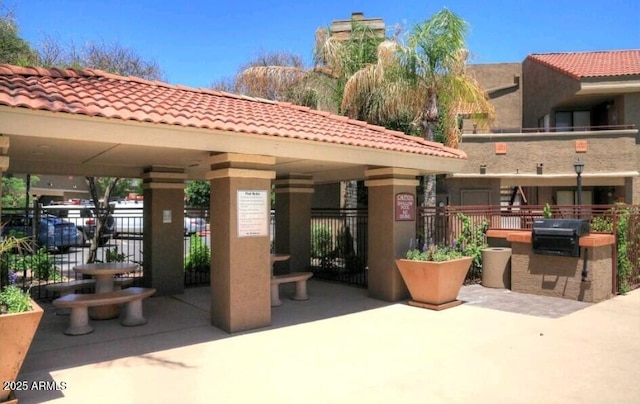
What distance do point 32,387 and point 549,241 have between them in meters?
9.24

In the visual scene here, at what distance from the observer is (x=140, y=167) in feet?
34.4

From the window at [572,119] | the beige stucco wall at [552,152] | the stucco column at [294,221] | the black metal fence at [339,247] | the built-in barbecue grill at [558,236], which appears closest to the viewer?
the built-in barbecue grill at [558,236]

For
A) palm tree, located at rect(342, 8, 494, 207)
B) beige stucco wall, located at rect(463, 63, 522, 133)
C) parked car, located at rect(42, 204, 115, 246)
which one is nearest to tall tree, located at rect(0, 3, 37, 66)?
parked car, located at rect(42, 204, 115, 246)

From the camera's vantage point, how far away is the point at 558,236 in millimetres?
9820

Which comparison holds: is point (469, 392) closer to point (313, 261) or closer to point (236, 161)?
point (236, 161)

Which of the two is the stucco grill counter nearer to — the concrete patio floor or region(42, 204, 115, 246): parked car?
the concrete patio floor

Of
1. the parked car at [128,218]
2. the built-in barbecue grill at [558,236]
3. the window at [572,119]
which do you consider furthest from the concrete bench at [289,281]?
the window at [572,119]

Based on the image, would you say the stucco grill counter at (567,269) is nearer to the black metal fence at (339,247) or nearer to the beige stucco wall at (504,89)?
the black metal fence at (339,247)

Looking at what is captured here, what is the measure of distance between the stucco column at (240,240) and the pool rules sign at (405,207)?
10.4ft

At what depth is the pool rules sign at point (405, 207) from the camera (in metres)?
9.82

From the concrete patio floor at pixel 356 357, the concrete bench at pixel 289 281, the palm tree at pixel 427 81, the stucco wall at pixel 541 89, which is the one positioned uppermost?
the stucco wall at pixel 541 89

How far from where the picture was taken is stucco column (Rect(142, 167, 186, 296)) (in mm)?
10352

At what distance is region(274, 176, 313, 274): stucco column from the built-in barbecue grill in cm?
557

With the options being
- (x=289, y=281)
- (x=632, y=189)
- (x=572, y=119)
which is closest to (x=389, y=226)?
(x=289, y=281)
